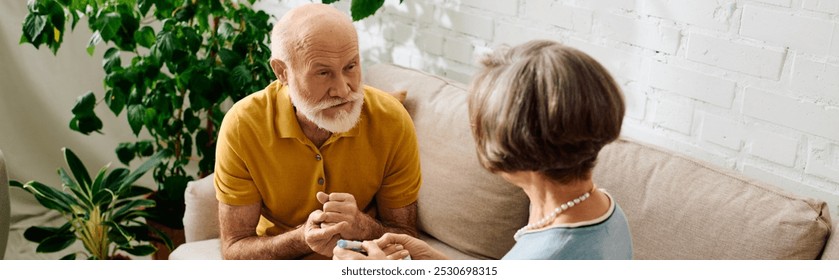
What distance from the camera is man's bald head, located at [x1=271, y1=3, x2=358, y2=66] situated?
145cm

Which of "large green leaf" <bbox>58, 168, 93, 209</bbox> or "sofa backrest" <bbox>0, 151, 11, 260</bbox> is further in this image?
"large green leaf" <bbox>58, 168, 93, 209</bbox>

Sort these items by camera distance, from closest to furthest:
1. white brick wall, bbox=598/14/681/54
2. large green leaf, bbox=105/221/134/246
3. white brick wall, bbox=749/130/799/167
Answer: white brick wall, bbox=749/130/799/167 < white brick wall, bbox=598/14/681/54 < large green leaf, bbox=105/221/134/246

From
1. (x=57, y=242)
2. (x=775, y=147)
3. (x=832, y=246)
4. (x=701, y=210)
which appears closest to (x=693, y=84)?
(x=775, y=147)

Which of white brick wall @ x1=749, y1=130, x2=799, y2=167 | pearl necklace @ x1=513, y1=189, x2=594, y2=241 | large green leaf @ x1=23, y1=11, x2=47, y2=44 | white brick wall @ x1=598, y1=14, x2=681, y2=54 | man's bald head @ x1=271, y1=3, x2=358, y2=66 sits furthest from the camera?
large green leaf @ x1=23, y1=11, x2=47, y2=44

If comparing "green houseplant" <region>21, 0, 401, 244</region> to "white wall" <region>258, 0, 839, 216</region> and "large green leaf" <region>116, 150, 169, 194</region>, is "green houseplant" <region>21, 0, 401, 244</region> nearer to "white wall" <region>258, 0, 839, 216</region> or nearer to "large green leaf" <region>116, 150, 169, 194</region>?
"large green leaf" <region>116, 150, 169, 194</region>

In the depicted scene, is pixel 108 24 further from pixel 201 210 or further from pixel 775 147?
pixel 775 147

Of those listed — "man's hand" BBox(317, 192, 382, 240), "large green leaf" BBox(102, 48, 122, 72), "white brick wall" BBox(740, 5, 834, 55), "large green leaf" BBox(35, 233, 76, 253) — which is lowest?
"large green leaf" BBox(35, 233, 76, 253)

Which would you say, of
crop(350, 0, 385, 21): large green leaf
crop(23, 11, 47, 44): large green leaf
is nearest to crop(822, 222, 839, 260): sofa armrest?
crop(350, 0, 385, 21): large green leaf

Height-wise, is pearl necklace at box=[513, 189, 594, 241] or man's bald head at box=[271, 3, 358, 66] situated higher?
man's bald head at box=[271, 3, 358, 66]

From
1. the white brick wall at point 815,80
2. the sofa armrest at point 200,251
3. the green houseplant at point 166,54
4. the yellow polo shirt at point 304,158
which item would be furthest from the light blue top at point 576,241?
the green houseplant at point 166,54

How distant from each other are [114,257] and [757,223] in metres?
1.72

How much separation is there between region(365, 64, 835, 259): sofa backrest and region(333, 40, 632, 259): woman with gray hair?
A: 0.48 meters
